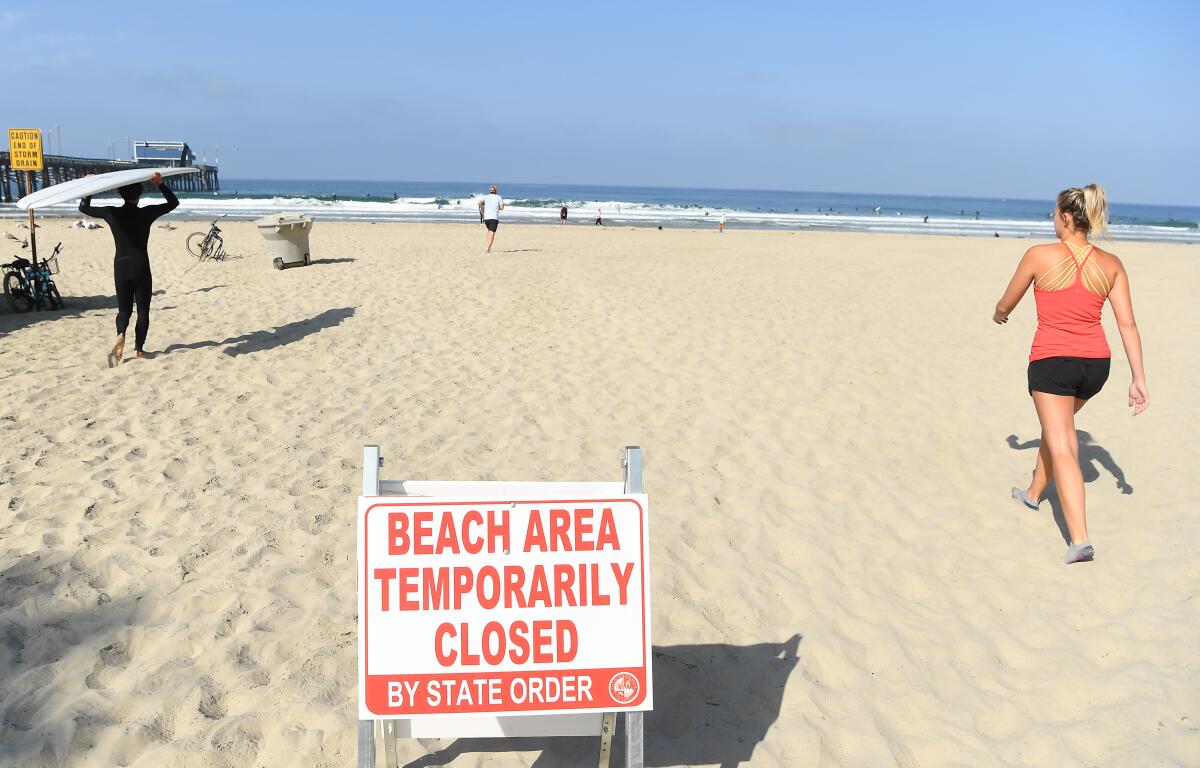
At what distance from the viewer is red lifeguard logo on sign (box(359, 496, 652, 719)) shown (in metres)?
2.34

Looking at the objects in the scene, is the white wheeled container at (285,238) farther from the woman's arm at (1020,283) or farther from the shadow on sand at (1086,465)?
the woman's arm at (1020,283)

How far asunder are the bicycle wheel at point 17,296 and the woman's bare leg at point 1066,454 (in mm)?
11396

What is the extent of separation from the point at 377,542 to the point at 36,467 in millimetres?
3952

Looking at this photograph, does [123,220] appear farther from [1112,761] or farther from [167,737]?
[1112,761]

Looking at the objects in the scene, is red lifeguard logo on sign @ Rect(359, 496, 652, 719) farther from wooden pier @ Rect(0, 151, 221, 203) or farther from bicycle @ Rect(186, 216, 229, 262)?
wooden pier @ Rect(0, 151, 221, 203)

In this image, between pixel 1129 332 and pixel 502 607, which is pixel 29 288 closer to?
pixel 502 607

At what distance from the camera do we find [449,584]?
2.37 metres

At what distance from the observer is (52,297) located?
10734 millimetres

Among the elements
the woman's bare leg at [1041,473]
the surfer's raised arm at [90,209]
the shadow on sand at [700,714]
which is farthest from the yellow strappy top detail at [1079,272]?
the surfer's raised arm at [90,209]

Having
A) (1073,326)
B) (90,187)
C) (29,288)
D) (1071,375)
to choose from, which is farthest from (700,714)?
(29,288)

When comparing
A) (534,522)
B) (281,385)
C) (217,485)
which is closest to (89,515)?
(217,485)

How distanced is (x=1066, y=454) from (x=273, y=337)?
7.74 metres

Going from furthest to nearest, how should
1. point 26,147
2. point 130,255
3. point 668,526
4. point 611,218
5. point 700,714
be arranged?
point 611,218, point 26,147, point 130,255, point 668,526, point 700,714

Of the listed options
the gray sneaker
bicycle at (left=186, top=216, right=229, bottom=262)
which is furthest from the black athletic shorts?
bicycle at (left=186, top=216, right=229, bottom=262)
